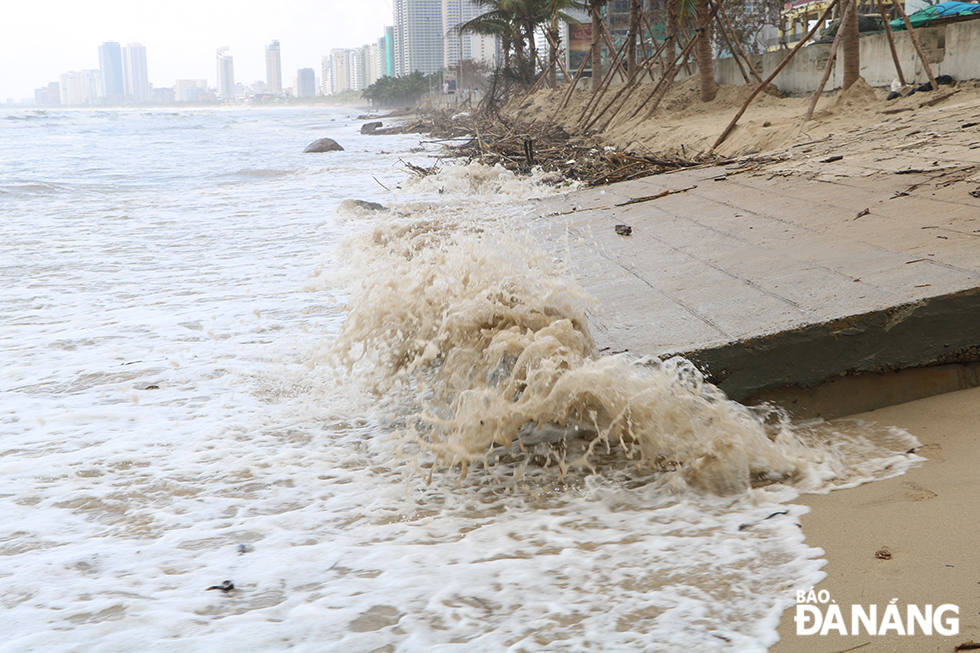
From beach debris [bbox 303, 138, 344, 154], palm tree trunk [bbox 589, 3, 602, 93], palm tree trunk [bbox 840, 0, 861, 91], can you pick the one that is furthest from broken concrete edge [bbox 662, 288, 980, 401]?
beach debris [bbox 303, 138, 344, 154]

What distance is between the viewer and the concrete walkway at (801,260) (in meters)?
2.96

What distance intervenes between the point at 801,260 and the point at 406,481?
2428mm

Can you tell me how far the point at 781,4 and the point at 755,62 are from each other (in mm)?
11812

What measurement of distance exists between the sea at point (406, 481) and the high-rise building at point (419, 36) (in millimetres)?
119601

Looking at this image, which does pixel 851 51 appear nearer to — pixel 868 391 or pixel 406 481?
pixel 868 391

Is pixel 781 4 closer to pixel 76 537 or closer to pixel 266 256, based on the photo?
pixel 266 256

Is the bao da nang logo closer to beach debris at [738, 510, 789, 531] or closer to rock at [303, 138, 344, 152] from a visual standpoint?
beach debris at [738, 510, 789, 531]

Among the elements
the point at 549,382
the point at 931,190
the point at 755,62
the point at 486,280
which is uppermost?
the point at 755,62

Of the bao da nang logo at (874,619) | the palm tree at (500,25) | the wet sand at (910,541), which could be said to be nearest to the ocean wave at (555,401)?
the wet sand at (910,541)

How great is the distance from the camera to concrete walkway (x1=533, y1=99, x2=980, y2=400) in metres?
2.96

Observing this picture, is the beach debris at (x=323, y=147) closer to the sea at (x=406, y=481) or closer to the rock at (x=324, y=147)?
the rock at (x=324, y=147)

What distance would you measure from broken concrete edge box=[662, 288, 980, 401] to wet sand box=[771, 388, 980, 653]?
30 centimetres

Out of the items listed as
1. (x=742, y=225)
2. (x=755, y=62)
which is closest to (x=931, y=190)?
(x=742, y=225)

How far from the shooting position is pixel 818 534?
87.3 inches
